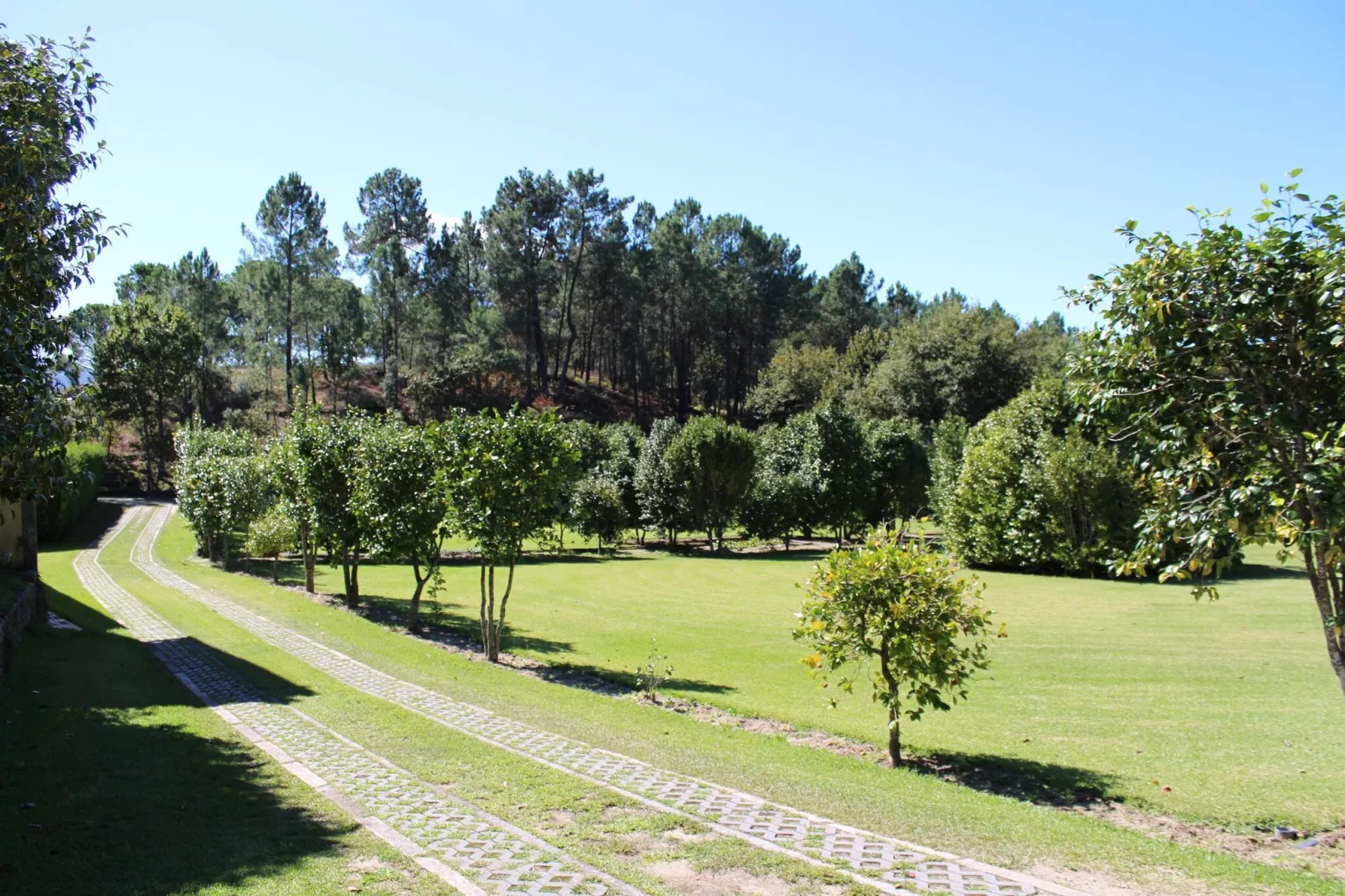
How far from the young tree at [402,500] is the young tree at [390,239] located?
5206 centimetres

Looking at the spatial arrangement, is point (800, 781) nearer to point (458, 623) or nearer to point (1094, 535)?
point (458, 623)

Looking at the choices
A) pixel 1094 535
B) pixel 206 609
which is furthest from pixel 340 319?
pixel 1094 535

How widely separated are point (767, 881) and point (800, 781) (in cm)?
297

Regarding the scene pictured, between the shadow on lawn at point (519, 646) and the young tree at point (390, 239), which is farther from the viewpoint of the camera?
the young tree at point (390, 239)

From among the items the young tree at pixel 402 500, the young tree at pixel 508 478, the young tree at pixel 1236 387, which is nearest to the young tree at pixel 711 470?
the young tree at pixel 402 500

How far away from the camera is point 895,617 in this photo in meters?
9.48

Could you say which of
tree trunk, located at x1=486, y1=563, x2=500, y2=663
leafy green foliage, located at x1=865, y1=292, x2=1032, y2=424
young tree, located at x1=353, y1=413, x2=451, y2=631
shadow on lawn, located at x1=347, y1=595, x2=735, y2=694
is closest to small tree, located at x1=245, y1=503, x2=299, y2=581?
→ shadow on lawn, located at x1=347, y1=595, x2=735, y2=694

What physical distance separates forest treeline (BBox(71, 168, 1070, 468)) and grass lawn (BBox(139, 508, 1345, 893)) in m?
50.4

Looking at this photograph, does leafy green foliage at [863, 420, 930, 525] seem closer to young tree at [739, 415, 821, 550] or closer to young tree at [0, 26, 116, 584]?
young tree at [739, 415, 821, 550]

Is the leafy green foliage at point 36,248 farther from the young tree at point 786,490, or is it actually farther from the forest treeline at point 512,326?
the forest treeline at point 512,326

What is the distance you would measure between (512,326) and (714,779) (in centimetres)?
6468

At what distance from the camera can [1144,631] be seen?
19.7m

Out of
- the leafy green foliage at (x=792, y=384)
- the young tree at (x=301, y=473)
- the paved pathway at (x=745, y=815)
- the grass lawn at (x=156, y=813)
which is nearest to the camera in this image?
the grass lawn at (x=156, y=813)

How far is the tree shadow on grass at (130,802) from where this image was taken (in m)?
5.52
